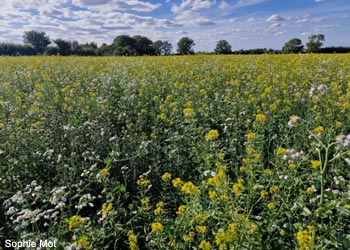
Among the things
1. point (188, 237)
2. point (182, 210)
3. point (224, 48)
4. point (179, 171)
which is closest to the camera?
point (188, 237)

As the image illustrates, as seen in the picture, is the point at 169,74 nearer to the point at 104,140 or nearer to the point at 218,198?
the point at 104,140

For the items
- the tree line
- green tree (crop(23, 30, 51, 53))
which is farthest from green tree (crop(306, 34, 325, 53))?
green tree (crop(23, 30, 51, 53))

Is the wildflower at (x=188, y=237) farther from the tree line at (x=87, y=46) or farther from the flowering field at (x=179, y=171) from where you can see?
the tree line at (x=87, y=46)

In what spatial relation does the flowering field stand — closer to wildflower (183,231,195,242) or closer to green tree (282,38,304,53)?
wildflower (183,231,195,242)

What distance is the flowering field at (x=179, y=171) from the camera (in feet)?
6.82

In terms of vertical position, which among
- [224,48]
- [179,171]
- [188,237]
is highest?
[224,48]

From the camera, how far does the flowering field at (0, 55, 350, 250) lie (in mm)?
2080

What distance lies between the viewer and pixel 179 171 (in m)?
3.40

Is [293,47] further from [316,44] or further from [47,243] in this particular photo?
[47,243]

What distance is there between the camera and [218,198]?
2.13m

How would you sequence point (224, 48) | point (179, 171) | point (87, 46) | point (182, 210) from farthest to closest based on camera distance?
point (87, 46), point (224, 48), point (179, 171), point (182, 210)

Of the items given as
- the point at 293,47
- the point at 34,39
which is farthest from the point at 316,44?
the point at 34,39

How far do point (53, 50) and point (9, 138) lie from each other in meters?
30.9

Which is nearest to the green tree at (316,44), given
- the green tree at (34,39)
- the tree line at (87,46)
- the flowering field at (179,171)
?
the tree line at (87,46)
